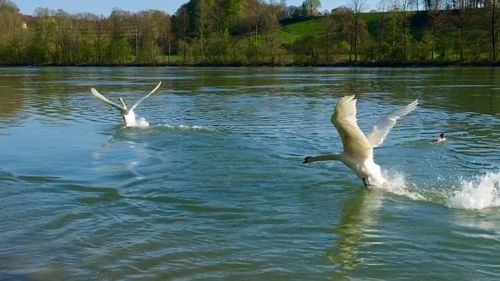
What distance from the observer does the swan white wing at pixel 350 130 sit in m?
10.8

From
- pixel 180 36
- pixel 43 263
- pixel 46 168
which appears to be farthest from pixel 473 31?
pixel 43 263

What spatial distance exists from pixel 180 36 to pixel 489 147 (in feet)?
399

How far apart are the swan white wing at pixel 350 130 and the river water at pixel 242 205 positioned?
92 cm

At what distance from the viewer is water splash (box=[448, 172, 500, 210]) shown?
38.3 ft

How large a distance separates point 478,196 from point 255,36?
4332 inches

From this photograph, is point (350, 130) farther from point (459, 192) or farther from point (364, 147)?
point (459, 192)

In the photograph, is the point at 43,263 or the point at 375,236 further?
the point at 375,236

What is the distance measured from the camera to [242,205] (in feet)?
39.7

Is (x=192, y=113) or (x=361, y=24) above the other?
(x=361, y=24)

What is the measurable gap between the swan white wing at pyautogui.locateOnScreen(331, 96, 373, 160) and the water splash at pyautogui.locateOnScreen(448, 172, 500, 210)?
5.93 ft

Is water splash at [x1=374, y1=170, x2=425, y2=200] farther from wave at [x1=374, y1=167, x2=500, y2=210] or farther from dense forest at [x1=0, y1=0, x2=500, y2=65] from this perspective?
dense forest at [x1=0, y1=0, x2=500, y2=65]

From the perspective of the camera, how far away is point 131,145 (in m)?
20.4

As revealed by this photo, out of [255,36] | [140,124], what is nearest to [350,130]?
[140,124]

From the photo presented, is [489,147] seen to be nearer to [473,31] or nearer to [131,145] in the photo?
[131,145]
